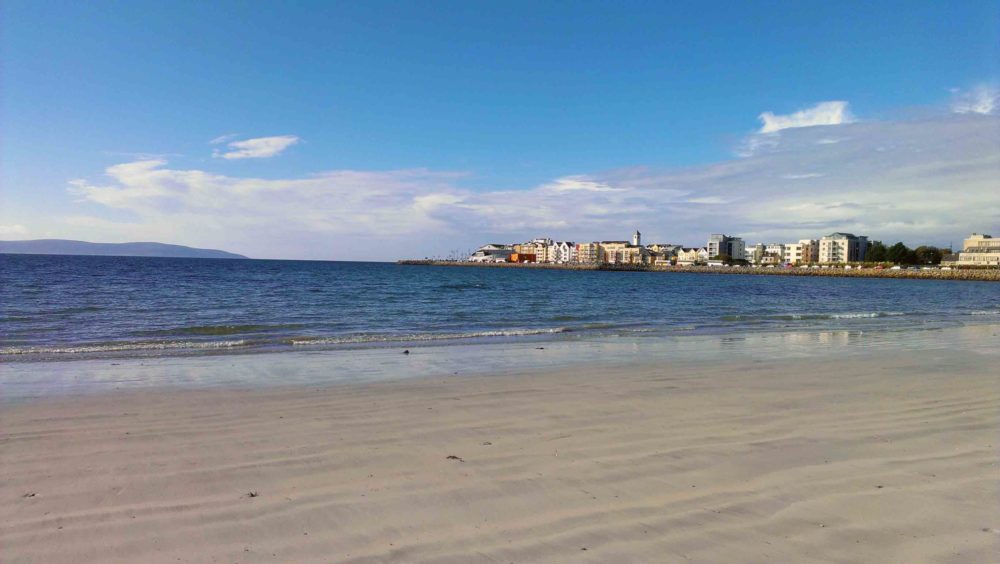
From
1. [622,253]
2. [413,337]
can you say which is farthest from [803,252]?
[413,337]

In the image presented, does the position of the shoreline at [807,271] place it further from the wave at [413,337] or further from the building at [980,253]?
the wave at [413,337]

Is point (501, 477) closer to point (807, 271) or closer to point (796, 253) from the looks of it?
point (807, 271)

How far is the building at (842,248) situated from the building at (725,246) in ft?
91.2

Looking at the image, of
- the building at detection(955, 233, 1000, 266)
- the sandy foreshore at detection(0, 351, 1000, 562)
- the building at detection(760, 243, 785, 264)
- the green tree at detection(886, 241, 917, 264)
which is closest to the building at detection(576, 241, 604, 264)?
the building at detection(760, 243, 785, 264)

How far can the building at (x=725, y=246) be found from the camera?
7672 inches

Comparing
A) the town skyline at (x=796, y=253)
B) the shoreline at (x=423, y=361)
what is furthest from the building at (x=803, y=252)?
the shoreline at (x=423, y=361)

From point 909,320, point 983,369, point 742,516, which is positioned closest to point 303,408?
point 742,516

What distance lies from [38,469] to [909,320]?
2855 cm

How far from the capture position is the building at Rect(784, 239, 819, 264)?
17400 cm

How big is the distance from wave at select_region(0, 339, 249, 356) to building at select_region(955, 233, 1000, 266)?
158m

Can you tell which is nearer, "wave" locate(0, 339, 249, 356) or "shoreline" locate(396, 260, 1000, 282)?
"wave" locate(0, 339, 249, 356)

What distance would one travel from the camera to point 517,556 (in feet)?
11.0

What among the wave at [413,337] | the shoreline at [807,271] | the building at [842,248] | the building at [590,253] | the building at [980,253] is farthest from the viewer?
the building at [590,253]

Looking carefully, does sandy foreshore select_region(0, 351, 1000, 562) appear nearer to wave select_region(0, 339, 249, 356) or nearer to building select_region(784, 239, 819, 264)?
wave select_region(0, 339, 249, 356)
